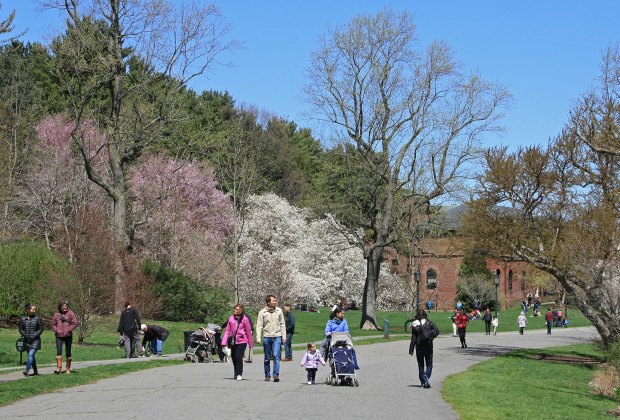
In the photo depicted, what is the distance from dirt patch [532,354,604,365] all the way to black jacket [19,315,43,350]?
21175mm

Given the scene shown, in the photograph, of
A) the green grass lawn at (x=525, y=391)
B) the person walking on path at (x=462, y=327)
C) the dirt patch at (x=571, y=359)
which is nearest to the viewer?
the green grass lawn at (x=525, y=391)

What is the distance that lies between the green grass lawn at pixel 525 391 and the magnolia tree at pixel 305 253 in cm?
3885

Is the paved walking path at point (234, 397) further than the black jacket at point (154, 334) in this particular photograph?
No

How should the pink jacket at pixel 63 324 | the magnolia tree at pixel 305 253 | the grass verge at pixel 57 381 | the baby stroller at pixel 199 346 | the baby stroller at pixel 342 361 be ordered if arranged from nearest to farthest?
the grass verge at pixel 57 381 → the baby stroller at pixel 342 361 → the pink jacket at pixel 63 324 → the baby stroller at pixel 199 346 → the magnolia tree at pixel 305 253

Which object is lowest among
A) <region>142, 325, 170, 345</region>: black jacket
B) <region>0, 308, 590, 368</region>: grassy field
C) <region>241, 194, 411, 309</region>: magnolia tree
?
<region>0, 308, 590, 368</region>: grassy field

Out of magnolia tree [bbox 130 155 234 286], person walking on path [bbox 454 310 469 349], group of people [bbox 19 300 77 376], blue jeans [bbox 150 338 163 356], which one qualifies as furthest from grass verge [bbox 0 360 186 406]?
magnolia tree [bbox 130 155 234 286]

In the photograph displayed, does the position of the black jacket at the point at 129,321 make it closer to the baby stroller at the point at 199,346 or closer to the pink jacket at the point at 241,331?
the baby stroller at the point at 199,346

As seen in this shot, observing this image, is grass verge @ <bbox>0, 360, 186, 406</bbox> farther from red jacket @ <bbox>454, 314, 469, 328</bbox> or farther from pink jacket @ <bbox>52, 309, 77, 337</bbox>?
red jacket @ <bbox>454, 314, 469, 328</bbox>

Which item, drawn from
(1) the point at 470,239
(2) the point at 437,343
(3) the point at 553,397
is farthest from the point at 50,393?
(2) the point at 437,343

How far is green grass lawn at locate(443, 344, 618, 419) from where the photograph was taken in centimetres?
1734

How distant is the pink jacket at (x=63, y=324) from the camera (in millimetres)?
20969

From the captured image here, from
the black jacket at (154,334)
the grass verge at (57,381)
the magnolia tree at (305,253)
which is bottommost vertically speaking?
the grass verge at (57,381)

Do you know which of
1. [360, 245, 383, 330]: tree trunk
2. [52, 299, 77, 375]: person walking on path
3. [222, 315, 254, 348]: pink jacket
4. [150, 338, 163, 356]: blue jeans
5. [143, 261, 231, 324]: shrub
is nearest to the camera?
[222, 315, 254, 348]: pink jacket

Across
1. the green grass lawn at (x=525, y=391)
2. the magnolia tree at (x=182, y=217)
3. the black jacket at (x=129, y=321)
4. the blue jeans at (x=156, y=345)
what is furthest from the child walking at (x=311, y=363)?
the magnolia tree at (x=182, y=217)
